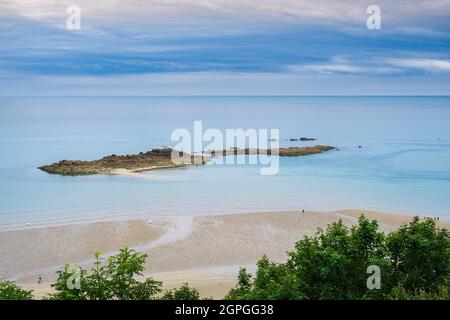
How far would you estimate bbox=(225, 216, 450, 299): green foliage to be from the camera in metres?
17.2

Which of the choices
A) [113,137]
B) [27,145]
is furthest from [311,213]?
[113,137]

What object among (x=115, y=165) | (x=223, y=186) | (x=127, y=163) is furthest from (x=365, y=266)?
(x=127, y=163)

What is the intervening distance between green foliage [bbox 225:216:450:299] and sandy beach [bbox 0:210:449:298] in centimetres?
1050

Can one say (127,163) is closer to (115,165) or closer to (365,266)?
(115,165)

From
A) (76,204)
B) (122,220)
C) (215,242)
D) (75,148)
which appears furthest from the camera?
(75,148)

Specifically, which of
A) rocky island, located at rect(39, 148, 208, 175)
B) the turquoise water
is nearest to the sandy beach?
the turquoise water

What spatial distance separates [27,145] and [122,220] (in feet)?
186

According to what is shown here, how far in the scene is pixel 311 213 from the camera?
46.1 metres

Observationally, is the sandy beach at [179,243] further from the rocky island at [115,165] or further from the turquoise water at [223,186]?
the rocky island at [115,165]

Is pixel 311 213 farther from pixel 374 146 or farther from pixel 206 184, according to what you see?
pixel 374 146

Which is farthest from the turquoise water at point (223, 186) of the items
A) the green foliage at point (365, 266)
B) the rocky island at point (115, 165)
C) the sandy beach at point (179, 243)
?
the green foliage at point (365, 266)

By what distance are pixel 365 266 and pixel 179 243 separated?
66.8 feet

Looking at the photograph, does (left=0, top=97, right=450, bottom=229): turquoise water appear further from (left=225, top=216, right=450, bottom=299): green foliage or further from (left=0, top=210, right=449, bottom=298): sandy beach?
(left=225, top=216, right=450, bottom=299): green foliage

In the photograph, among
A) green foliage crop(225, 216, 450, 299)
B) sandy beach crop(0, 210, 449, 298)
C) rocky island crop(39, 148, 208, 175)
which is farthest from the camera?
rocky island crop(39, 148, 208, 175)
